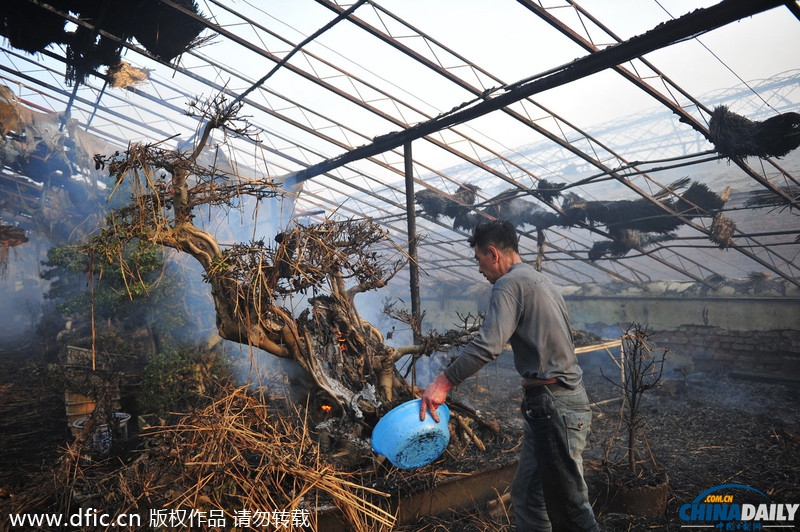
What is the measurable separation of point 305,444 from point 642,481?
340 centimetres

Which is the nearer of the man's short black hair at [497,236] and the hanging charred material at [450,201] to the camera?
the man's short black hair at [497,236]

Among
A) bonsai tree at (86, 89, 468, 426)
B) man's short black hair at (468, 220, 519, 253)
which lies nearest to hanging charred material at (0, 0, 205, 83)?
bonsai tree at (86, 89, 468, 426)

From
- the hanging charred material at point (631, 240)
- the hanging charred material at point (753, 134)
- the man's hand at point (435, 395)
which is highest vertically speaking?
the hanging charred material at point (753, 134)

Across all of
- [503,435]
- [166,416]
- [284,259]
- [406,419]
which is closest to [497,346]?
[406,419]

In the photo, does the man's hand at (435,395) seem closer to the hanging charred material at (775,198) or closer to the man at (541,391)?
the man at (541,391)

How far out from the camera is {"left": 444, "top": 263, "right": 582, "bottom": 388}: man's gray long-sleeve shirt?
9.42 feet

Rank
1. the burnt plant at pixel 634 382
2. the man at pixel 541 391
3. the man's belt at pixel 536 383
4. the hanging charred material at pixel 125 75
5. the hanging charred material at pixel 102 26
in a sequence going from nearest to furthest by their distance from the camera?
the man at pixel 541 391 → the man's belt at pixel 536 383 → the burnt plant at pixel 634 382 → the hanging charred material at pixel 102 26 → the hanging charred material at pixel 125 75

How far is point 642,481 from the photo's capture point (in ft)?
14.2

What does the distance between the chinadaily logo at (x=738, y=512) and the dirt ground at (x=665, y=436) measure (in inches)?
5.6

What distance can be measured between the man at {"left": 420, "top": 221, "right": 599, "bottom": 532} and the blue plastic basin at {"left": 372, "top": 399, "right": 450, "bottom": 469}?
0.18 m

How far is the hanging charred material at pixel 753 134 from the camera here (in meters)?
6.29

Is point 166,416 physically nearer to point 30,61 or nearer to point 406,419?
point 406,419

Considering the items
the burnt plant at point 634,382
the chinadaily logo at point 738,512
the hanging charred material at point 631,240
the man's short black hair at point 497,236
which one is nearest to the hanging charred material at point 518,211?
the hanging charred material at point 631,240

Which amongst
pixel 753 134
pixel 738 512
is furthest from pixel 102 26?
pixel 738 512
